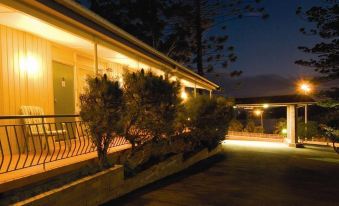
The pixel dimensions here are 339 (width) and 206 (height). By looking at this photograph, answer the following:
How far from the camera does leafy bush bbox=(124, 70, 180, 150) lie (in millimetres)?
6371

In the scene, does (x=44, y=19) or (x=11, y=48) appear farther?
(x=11, y=48)

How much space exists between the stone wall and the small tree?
0.32m

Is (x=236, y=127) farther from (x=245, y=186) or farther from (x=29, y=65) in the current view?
(x=29, y=65)

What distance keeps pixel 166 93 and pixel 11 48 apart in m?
3.52

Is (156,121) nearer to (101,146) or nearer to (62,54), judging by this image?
(101,146)

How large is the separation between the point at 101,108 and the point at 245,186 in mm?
3767

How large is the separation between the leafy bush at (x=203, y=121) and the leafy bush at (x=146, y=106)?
2.98m

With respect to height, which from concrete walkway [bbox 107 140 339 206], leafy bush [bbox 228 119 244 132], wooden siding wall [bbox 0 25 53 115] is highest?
wooden siding wall [bbox 0 25 53 115]

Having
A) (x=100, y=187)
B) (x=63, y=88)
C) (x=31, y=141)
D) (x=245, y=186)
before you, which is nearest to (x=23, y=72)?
(x=31, y=141)

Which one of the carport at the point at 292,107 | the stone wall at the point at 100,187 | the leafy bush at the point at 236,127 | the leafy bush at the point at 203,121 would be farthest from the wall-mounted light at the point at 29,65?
the leafy bush at the point at 236,127

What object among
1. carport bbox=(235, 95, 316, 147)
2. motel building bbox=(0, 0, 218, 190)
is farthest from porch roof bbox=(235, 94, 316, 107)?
motel building bbox=(0, 0, 218, 190)

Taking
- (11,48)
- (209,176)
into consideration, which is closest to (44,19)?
(11,48)

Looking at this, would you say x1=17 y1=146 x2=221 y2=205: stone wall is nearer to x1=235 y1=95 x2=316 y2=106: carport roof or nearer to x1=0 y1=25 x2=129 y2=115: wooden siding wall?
x1=0 y1=25 x2=129 y2=115: wooden siding wall

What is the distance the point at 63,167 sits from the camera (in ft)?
16.0
